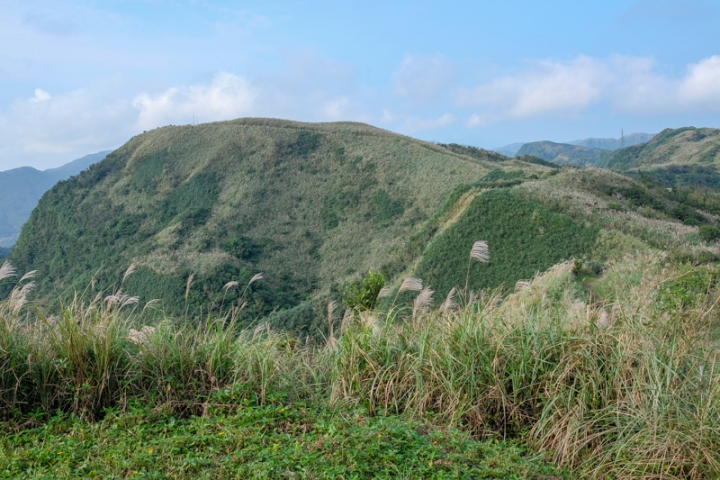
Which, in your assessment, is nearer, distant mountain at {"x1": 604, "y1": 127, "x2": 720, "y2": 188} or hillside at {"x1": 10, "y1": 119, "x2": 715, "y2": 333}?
hillside at {"x1": 10, "y1": 119, "x2": 715, "y2": 333}

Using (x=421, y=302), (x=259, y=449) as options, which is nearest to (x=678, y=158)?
(x=421, y=302)

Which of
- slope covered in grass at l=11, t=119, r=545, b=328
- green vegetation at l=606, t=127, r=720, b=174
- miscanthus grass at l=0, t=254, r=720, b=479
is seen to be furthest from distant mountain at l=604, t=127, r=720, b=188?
miscanthus grass at l=0, t=254, r=720, b=479

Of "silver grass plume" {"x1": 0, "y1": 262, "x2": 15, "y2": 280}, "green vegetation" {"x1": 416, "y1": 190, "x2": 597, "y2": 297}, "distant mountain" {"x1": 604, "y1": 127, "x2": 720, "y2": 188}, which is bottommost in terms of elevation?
"green vegetation" {"x1": 416, "y1": 190, "x2": 597, "y2": 297}

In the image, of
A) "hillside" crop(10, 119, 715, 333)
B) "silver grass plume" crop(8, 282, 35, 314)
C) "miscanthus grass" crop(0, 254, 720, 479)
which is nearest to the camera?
"miscanthus grass" crop(0, 254, 720, 479)

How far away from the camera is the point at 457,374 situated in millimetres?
4461

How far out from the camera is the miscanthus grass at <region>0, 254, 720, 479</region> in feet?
12.2

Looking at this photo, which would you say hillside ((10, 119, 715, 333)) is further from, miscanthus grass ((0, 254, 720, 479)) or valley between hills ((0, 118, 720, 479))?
miscanthus grass ((0, 254, 720, 479))

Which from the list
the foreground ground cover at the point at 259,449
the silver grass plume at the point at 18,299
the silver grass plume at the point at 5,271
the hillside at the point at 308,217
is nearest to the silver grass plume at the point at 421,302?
the foreground ground cover at the point at 259,449

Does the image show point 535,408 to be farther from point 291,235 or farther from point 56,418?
point 291,235

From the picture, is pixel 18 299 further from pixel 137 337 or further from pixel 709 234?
pixel 709 234

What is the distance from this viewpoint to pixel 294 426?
3.94 meters

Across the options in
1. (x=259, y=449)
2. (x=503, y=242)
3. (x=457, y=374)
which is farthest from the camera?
(x=503, y=242)

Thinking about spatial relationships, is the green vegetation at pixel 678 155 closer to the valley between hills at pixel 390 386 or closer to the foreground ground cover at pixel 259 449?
the valley between hills at pixel 390 386

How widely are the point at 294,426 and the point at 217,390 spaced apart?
3.03 ft
